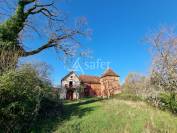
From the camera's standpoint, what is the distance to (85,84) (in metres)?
53.8

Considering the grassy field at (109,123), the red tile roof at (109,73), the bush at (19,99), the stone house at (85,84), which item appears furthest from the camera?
the red tile roof at (109,73)

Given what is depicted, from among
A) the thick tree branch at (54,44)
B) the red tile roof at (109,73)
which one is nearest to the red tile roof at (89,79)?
the red tile roof at (109,73)

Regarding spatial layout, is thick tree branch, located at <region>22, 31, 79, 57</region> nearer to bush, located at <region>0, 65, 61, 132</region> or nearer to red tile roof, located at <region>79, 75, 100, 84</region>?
bush, located at <region>0, 65, 61, 132</region>

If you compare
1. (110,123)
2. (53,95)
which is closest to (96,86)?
(53,95)

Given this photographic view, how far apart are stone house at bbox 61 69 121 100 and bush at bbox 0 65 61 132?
3328cm

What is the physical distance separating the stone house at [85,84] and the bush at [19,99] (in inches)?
1310

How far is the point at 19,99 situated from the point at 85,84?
138 feet

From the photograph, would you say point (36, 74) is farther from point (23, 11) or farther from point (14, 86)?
point (23, 11)

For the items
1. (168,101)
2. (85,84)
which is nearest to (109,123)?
(168,101)

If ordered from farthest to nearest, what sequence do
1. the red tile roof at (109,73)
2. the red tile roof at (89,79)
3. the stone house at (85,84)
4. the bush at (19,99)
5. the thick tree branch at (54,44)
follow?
the red tile roof at (109,73) < the red tile roof at (89,79) < the stone house at (85,84) < the thick tree branch at (54,44) < the bush at (19,99)

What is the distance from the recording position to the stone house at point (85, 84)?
48.4 meters

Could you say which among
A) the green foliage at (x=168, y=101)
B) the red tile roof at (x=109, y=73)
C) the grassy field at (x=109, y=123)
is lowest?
the grassy field at (x=109, y=123)

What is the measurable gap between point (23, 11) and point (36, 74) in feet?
22.8

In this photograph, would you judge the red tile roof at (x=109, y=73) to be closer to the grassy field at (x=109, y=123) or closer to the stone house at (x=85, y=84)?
the stone house at (x=85, y=84)
